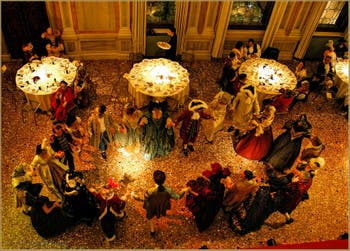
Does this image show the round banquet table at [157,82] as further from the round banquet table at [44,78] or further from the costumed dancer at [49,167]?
the costumed dancer at [49,167]

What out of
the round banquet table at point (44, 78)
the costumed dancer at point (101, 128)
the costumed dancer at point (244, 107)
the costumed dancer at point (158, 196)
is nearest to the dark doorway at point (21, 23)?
the round banquet table at point (44, 78)

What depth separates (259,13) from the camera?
823 cm

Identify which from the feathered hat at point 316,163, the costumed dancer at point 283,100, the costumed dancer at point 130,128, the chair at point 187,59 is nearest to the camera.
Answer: the feathered hat at point 316,163

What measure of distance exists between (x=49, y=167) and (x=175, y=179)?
6.74ft

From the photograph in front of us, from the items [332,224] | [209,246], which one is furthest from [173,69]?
[332,224]

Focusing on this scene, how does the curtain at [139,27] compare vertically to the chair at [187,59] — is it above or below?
above

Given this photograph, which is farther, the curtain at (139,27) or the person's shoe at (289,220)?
the curtain at (139,27)

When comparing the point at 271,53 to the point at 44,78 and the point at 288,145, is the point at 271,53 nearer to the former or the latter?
the point at 288,145

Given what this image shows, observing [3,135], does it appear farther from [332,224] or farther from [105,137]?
[332,224]

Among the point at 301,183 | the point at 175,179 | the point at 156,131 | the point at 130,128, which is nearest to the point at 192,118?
the point at 156,131

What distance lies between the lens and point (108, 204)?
4.41 meters

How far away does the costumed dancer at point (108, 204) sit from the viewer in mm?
4309

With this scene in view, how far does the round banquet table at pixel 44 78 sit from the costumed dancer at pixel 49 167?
5.25 feet

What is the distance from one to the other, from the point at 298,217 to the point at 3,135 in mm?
5194
